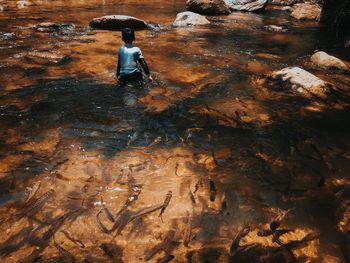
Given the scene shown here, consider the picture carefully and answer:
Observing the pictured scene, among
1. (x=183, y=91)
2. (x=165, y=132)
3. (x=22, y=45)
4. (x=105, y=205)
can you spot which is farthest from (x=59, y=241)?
(x=22, y=45)

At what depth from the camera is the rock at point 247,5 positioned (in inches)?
682

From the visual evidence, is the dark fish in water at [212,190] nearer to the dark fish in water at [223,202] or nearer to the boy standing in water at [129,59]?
the dark fish in water at [223,202]

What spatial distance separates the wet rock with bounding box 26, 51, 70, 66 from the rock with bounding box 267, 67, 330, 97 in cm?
519

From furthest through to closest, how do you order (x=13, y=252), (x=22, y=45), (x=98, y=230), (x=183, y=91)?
(x=22, y=45) → (x=183, y=91) → (x=98, y=230) → (x=13, y=252)

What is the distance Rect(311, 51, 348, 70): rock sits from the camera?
8.60 meters

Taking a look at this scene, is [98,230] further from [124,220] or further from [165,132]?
[165,132]

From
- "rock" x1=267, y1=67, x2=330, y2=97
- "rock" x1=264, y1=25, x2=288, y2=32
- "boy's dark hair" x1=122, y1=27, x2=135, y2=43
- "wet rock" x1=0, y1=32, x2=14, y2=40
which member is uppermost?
"boy's dark hair" x1=122, y1=27, x2=135, y2=43

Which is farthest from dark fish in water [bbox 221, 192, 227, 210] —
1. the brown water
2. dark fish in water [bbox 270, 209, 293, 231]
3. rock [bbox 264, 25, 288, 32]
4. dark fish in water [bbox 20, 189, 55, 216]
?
rock [bbox 264, 25, 288, 32]

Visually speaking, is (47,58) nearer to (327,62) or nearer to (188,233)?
(188,233)

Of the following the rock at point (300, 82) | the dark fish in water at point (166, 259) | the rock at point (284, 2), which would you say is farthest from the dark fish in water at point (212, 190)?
the rock at point (284, 2)

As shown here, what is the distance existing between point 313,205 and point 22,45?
904cm

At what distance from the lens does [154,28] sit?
12375 mm

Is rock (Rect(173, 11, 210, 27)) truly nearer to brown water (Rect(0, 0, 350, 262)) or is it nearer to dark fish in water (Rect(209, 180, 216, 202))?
brown water (Rect(0, 0, 350, 262))

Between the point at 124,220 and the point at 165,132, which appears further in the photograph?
the point at 165,132
